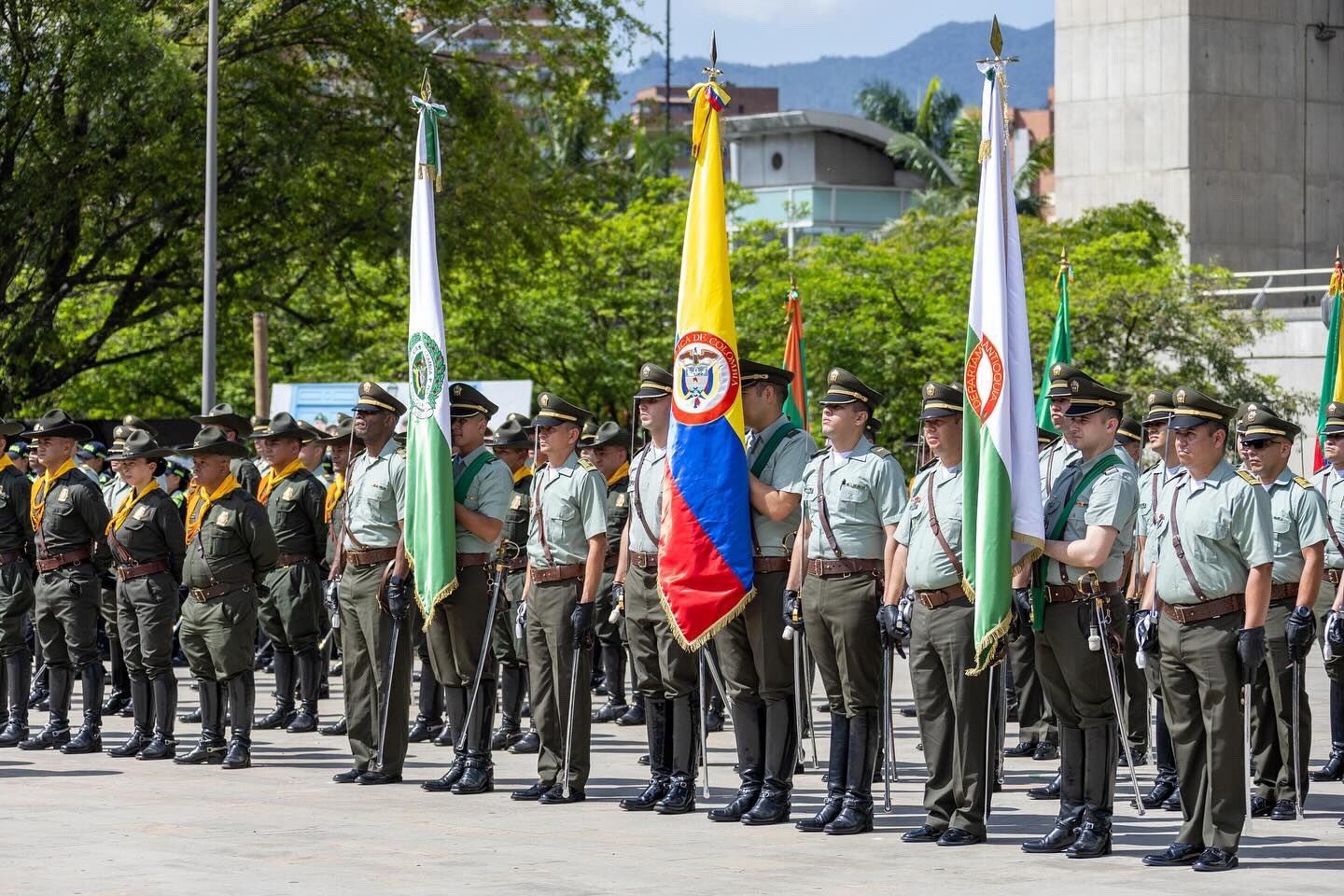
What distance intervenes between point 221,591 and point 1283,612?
6169 millimetres

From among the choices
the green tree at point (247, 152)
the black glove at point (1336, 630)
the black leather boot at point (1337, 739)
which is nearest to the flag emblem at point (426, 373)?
the black glove at point (1336, 630)

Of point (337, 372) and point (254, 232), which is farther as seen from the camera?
point (337, 372)

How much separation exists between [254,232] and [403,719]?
18.4m

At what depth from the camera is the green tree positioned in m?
25.8

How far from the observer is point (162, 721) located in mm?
12508

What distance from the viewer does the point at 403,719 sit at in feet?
37.6

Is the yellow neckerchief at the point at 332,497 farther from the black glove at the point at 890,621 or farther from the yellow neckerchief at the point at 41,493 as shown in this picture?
the black glove at the point at 890,621

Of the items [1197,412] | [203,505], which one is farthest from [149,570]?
[1197,412]

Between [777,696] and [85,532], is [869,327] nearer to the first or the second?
[85,532]

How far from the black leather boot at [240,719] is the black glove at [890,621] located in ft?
14.8

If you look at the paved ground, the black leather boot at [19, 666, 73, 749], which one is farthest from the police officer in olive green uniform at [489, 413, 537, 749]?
the black leather boot at [19, 666, 73, 749]

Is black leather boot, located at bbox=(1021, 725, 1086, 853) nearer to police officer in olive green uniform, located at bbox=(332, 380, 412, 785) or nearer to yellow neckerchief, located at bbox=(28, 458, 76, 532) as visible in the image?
police officer in olive green uniform, located at bbox=(332, 380, 412, 785)

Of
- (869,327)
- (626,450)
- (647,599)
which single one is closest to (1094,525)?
(647,599)

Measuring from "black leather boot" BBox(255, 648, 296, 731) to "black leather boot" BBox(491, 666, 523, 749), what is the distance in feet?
5.73
